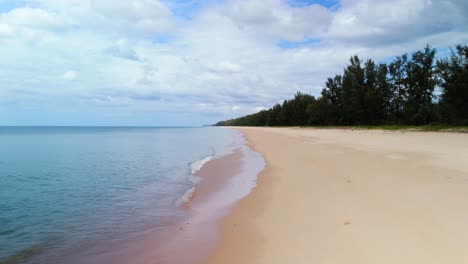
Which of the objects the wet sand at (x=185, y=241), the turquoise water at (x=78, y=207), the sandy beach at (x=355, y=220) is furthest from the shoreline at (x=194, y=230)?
the turquoise water at (x=78, y=207)

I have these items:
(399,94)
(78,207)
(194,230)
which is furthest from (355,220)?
(399,94)

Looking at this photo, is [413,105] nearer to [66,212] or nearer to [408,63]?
[408,63]

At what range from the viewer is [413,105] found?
1945 inches

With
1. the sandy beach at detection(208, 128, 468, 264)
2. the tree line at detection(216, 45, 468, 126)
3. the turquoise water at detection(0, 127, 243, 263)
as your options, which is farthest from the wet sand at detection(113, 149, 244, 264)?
the tree line at detection(216, 45, 468, 126)

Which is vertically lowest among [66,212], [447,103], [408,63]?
[66,212]

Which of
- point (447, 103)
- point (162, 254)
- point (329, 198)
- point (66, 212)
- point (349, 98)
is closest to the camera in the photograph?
point (162, 254)

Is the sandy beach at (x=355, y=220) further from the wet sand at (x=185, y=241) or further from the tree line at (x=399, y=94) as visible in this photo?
the tree line at (x=399, y=94)

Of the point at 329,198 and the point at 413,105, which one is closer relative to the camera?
the point at 329,198

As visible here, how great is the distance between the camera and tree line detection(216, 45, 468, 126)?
35.4 metres

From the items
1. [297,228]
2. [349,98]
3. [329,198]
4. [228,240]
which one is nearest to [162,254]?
[228,240]

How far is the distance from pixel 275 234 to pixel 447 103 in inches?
1538

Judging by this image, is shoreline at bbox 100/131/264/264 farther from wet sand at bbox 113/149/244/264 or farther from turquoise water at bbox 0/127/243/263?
turquoise water at bbox 0/127/243/263

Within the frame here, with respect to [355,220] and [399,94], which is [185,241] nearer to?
[355,220]

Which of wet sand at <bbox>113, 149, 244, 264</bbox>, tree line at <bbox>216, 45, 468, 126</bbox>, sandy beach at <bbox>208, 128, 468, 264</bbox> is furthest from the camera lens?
tree line at <bbox>216, 45, 468, 126</bbox>
